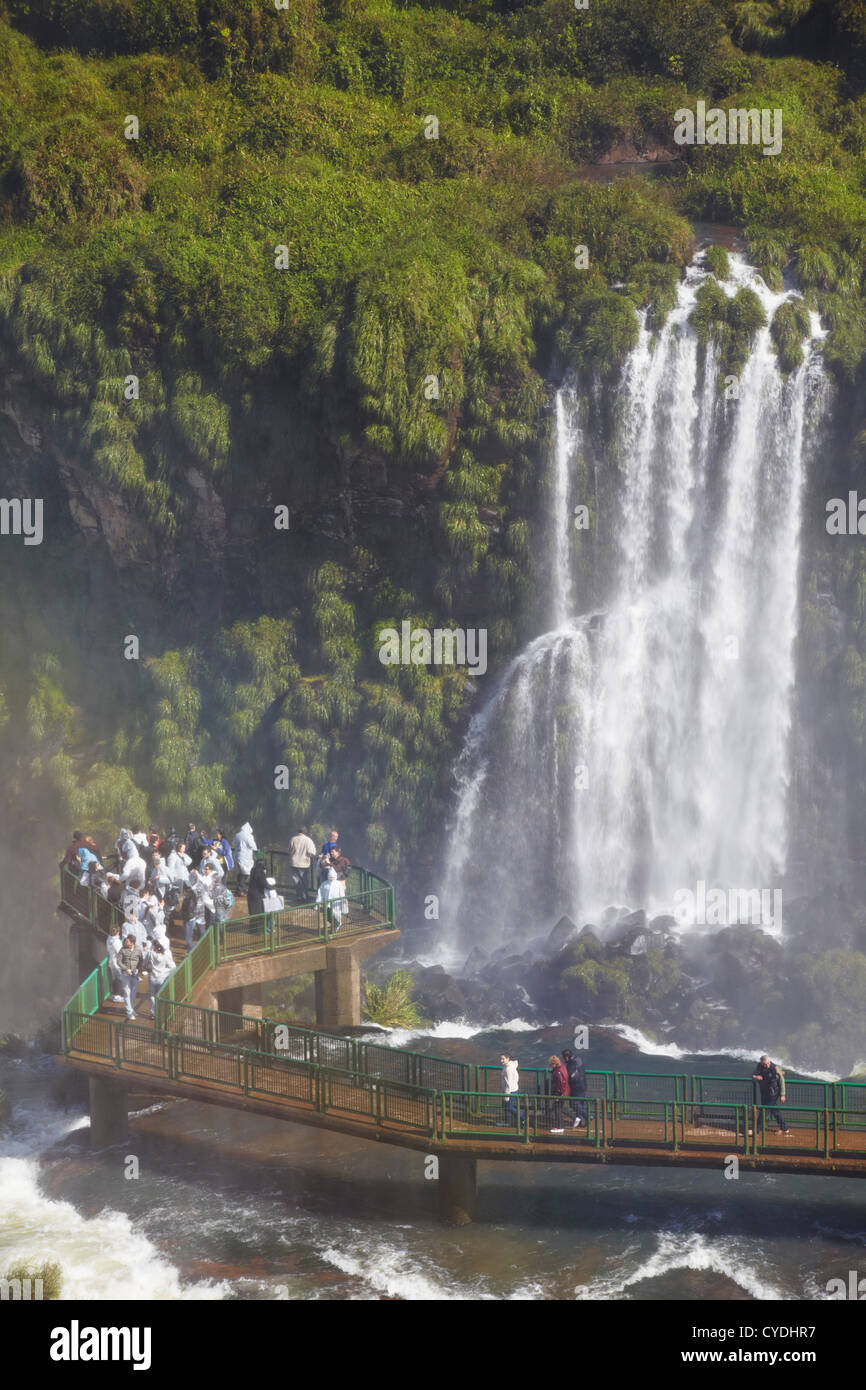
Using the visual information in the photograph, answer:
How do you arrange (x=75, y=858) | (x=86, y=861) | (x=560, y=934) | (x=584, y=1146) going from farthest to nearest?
(x=560, y=934), (x=75, y=858), (x=86, y=861), (x=584, y=1146)

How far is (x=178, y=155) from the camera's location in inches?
2205

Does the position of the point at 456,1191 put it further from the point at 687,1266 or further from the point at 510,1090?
the point at 687,1266

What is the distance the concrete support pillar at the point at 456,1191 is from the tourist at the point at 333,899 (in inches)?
328

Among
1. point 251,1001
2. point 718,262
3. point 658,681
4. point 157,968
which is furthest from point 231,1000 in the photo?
point 718,262

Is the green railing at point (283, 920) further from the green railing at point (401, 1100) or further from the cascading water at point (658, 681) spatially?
the cascading water at point (658, 681)

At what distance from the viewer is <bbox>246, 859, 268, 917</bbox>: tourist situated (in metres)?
33.6

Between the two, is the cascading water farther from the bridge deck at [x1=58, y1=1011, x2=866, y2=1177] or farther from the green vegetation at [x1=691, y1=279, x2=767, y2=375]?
the bridge deck at [x1=58, y1=1011, x2=866, y2=1177]

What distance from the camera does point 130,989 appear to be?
97.8ft

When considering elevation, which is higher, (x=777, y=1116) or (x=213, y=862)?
(x=213, y=862)

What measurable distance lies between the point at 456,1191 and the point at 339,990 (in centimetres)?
831

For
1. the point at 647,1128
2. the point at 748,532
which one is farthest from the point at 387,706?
the point at 647,1128

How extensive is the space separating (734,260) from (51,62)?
2971 centimetres

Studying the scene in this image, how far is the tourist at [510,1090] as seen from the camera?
2625 centimetres

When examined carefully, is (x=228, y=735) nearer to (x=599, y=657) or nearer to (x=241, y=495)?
(x=241, y=495)
